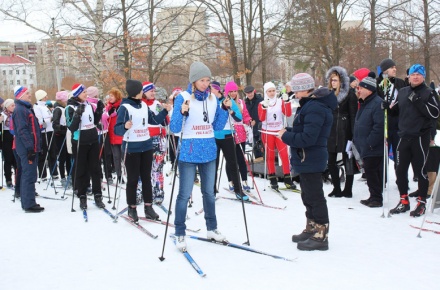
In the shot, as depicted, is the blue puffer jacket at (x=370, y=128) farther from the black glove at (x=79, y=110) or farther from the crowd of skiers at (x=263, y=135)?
the black glove at (x=79, y=110)

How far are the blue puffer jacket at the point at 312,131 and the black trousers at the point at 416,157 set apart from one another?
1767 mm

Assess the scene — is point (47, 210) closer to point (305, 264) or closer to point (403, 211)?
point (305, 264)

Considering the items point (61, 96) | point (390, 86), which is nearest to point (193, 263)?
point (390, 86)

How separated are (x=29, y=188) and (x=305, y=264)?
4673 millimetres

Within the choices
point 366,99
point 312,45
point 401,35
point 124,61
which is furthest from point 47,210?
point 401,35

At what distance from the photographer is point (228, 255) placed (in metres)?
4.30

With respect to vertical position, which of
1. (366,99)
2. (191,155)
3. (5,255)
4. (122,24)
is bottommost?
(5,255)

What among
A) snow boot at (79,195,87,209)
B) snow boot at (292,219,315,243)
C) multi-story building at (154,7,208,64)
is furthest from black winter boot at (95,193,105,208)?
multi-story building at (154,7,208,64)

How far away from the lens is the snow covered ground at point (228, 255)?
144 inches

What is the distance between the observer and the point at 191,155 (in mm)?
4375

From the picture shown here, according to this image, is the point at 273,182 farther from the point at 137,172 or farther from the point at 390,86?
the point at 137,172

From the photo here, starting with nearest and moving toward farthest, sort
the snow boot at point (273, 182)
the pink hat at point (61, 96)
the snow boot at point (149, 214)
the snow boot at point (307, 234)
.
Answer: the snow boot at point (307, 234)
the snow boot at point (149, 214)
the snow boot at point (273, 182)
the pink hat at point (61, 96)

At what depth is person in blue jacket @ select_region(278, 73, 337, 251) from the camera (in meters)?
4.27

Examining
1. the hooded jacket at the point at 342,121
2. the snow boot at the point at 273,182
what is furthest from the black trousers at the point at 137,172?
the hooded jacket at the point at 342,121
